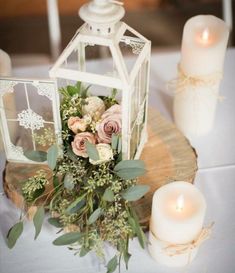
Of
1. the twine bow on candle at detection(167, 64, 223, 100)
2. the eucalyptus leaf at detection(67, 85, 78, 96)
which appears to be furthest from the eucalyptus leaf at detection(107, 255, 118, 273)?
the twine bow on candle at detection(167, 64, 223, 100)

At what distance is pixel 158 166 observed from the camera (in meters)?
1.17

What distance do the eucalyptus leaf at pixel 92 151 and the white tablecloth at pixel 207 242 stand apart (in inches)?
8.4

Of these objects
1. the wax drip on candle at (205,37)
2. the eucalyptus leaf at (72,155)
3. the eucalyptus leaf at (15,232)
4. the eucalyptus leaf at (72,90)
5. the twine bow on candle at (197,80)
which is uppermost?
the wax drip on candle at (205,37)

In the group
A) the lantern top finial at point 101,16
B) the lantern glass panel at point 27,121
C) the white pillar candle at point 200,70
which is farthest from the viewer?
the white pillar candle at point 200,70

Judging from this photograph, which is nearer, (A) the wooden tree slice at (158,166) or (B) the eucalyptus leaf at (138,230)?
(B) the eucalyptus leaf at (138,230)

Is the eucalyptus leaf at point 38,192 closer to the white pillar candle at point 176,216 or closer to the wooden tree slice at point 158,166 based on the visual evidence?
the wooden tree slice at point 158,166

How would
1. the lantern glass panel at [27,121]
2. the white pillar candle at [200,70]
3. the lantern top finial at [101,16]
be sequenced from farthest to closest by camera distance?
the white pillar candle at [200,70] < the lantern glass panel at [27,121] < the lantern top finial at [101,16]

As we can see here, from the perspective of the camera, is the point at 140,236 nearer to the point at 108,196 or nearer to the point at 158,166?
the point at 108,196

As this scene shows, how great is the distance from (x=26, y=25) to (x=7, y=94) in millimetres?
1844

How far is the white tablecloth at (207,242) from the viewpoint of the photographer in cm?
103

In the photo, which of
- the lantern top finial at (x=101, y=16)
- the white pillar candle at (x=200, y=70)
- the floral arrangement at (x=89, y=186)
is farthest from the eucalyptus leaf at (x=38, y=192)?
the white pillar candle at (x=200, y=70)

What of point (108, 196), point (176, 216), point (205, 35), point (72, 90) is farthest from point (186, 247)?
point (205, 35)

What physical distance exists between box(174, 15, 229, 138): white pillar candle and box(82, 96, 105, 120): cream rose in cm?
27

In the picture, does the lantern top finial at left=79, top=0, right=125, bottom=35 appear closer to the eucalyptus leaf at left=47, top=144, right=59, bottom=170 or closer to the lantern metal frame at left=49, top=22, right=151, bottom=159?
the lantern metal frame at left=49, top=22, right=151, bottom=159
